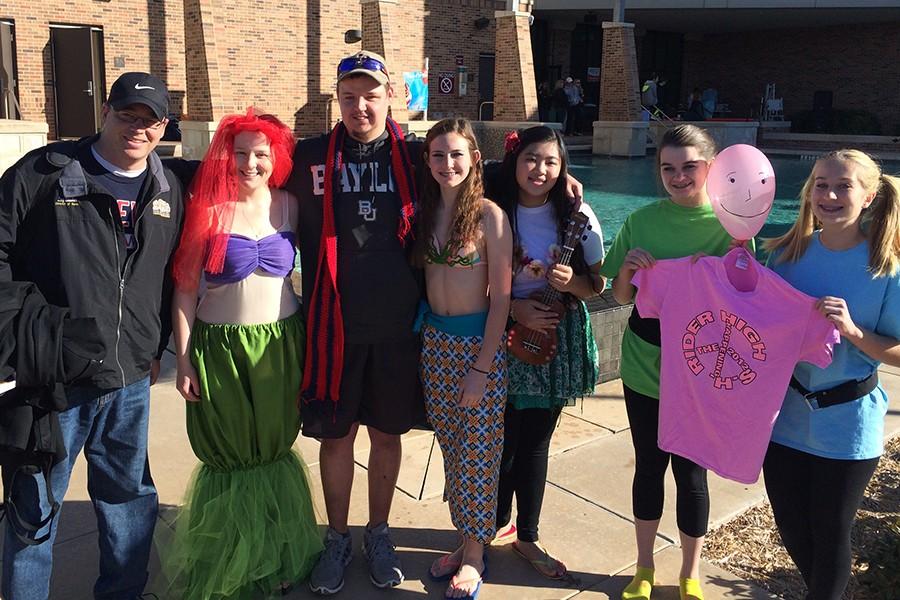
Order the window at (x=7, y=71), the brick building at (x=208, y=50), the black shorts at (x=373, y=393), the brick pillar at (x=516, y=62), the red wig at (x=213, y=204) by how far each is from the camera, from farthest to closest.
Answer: the brick pillar at (x=516, y=62) < the brick building at (x=208, y=50) < the window at (x=7, y=71) < the black shorts at (x=373, y=393) < the red wig at (x=213, y=204)

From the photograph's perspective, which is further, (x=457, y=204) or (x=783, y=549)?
Answer: (x=783, y=549)

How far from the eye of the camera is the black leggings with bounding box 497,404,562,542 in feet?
10.1

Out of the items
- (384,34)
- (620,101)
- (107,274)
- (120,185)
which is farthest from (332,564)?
(620,101)

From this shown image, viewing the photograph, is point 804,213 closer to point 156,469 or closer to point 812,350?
point 812,350

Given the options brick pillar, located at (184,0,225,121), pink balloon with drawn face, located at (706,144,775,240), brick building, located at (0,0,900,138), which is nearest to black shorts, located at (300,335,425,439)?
pink balloon with drawn face, located at (706,144,775,240)

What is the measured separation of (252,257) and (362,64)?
81cm

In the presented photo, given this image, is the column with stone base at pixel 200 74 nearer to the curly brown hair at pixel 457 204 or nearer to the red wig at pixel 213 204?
the red wig at pixel 213 204

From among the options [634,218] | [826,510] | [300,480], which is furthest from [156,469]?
[826,510]

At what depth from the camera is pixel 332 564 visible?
3004 mm

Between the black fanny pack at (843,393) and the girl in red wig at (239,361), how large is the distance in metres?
1.82

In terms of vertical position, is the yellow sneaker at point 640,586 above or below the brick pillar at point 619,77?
below

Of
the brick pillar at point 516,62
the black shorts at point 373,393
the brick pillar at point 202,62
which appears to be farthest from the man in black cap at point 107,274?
the brick pillar at point 516,62

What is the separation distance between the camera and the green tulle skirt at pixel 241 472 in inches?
109

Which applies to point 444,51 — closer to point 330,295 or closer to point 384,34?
point 384,34
